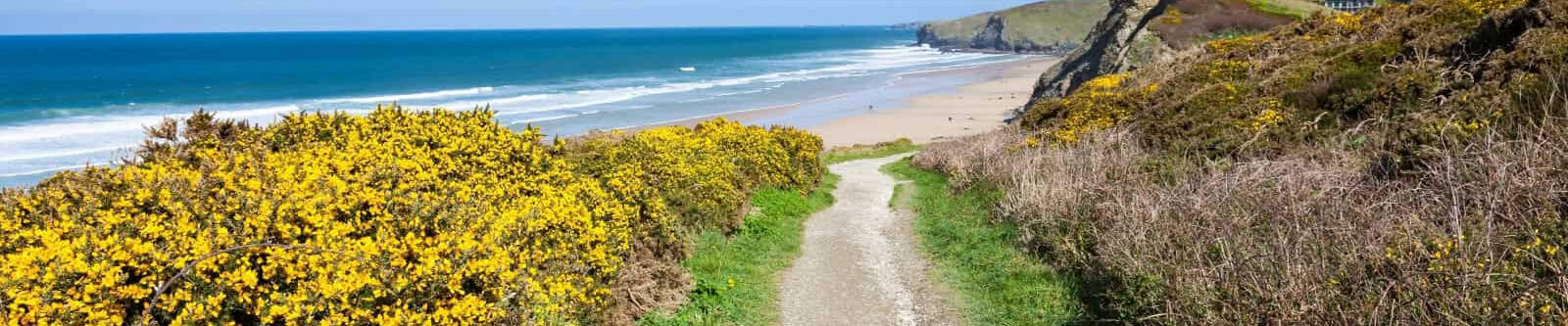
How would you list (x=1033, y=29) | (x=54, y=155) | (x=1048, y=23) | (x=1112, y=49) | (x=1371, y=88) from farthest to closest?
(x=1048, y=23) < (x=1033, y=29) < (x=1112, y=49) < (x=54, y=155) < (x=1371, y=88)

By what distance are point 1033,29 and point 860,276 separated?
528ft

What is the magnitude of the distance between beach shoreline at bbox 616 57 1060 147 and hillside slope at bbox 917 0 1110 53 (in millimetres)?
93454

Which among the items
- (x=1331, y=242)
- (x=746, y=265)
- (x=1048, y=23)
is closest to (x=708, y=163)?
(x=746, y=265)

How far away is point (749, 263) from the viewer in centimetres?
1101

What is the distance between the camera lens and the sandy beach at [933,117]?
1545 inches

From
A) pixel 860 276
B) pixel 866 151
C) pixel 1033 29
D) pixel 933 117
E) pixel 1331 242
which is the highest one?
pixel 1033 29

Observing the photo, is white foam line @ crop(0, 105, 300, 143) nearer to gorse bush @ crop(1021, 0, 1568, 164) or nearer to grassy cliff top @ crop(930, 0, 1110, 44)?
gorse bush @ crop(1021, 0, 1568, 164)

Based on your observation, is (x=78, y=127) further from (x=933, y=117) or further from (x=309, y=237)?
(x=309, y=237)

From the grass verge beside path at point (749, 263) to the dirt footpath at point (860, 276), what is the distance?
0.23 meters

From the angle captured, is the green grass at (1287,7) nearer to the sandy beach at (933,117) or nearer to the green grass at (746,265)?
the sandy beach at (933,117)

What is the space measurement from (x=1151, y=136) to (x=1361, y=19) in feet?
28.6

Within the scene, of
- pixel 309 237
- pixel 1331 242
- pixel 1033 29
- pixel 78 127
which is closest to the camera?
pixel 309 237

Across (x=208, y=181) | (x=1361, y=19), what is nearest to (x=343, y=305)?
(x=208, y=181)

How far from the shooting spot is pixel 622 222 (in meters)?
9.05
